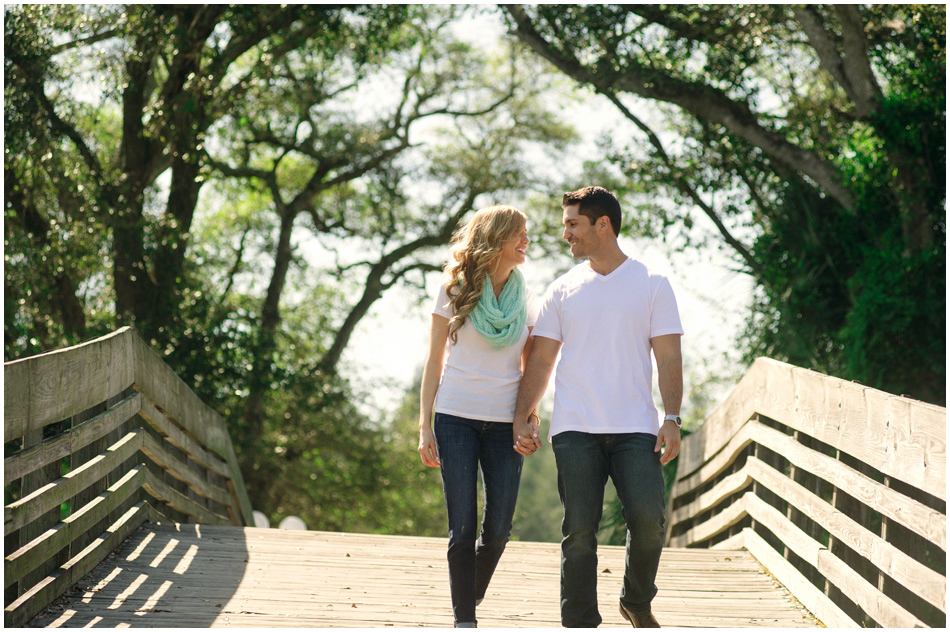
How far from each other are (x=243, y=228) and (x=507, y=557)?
11979mm

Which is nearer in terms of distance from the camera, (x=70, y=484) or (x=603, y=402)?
(x=603, y=402)

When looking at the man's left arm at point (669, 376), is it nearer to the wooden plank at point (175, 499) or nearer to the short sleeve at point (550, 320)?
the short sleeve at point (550, 320)

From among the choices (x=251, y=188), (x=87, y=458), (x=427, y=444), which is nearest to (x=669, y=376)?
(x=427, y=444)

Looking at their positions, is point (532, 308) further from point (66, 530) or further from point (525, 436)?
point (66, 530)

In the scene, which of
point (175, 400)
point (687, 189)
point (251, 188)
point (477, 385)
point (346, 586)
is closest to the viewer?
point (477, 385)

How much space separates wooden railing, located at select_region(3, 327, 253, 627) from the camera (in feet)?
10.1

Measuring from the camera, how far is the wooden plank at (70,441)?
307 cm

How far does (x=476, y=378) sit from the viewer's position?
3357 mm

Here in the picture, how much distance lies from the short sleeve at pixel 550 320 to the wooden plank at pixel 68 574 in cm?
209

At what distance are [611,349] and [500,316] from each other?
17.2 inches

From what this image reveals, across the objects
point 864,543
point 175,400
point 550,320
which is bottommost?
point 864,543

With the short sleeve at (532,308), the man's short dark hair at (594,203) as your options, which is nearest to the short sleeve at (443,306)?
the short sleeve at (532,308)

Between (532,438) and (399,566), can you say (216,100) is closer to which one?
(399,566)

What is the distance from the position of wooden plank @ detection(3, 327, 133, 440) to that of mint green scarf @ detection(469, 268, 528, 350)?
1.62m
